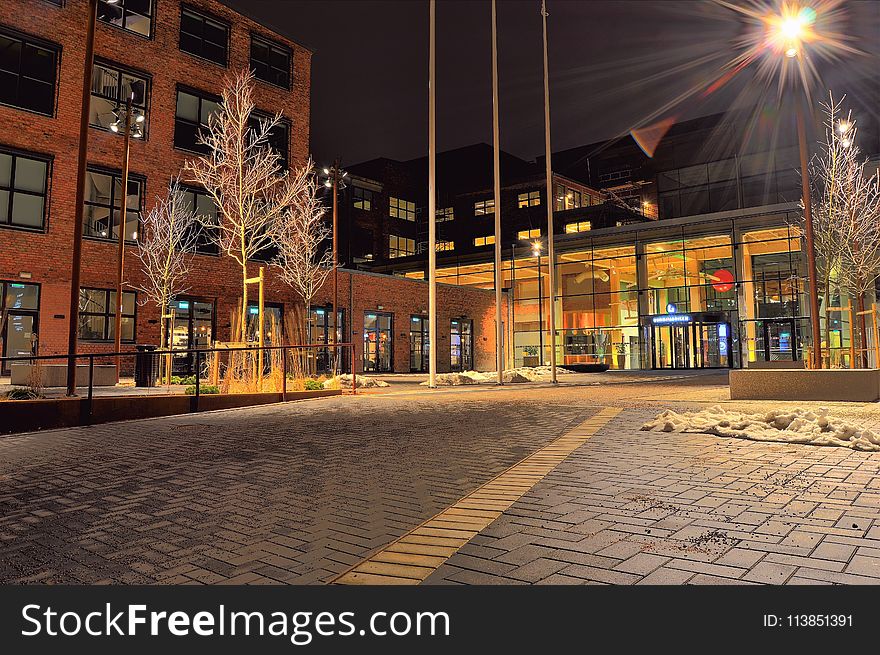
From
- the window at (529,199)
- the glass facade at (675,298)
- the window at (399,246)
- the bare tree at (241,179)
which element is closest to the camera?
the bare tree at (241,179)

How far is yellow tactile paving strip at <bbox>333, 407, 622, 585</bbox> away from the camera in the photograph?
2957mm

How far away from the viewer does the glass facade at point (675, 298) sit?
1454 inches

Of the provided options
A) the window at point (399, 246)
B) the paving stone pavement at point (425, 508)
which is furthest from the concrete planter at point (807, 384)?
the window at point (399, 246)

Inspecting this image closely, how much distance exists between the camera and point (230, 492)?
4.86m

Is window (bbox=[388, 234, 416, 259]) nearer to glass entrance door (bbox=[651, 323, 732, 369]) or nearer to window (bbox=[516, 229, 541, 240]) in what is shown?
window (bbox=[516, 229, 541, 240])

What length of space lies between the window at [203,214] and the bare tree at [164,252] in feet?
3.05

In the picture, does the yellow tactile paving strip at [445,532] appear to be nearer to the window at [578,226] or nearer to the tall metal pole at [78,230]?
the tall metal pole at [78,230]

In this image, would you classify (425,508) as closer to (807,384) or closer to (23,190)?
(807,384)

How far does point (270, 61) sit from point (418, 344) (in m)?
17.8

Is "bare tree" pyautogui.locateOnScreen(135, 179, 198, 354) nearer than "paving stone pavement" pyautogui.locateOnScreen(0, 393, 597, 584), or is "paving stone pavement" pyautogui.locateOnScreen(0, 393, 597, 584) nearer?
"paving stone pavement" pyautogui.locateOnScreen(0, 393, 597, 584)

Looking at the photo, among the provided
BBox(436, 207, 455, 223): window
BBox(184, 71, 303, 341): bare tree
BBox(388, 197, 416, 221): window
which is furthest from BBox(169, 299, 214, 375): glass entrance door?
BBox(436, 207, 455, 223): window

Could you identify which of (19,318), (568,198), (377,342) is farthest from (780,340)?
(19,318)

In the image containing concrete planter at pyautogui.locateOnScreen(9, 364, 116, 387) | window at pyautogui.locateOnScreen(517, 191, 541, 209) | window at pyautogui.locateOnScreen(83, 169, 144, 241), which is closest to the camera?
concrete planter at pyautogui.locateOnScreen(9, 364, 116, 387)

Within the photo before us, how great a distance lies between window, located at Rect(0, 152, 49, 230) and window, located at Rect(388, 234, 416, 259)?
34539 mm
